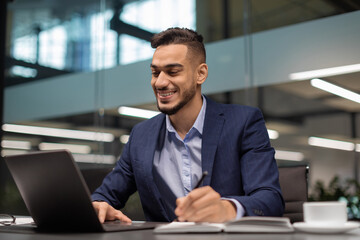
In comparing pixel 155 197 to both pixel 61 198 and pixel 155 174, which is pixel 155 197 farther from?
pixel 61 198

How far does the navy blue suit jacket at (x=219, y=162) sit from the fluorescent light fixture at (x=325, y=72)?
5.43 feet

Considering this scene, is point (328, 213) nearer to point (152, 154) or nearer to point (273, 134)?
point (152, 154)

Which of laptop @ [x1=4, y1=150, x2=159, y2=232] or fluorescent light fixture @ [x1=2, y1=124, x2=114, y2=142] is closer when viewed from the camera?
laptop @ [x1=4, y1=150, x2=159, y2=232]

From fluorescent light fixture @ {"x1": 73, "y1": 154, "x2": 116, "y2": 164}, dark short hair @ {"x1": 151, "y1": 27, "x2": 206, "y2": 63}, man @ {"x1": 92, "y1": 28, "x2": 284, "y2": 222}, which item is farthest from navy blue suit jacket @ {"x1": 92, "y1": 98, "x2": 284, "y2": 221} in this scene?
fluorescent light fixture @ {"x1": 73, "y1": 154, "x2": 116, "y2": 164}

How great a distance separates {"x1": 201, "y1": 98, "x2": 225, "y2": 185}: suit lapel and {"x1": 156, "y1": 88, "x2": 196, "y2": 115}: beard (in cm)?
9

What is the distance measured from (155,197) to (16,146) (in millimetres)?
3819

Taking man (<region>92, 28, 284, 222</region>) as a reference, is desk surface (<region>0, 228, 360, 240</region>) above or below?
below

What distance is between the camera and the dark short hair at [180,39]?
1891 millimetres

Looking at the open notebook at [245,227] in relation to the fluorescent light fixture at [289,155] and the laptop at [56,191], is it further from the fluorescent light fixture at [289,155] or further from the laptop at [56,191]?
the fluorescent light fixture at [289,155]

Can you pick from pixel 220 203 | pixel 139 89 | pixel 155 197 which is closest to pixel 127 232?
pixel 220 203

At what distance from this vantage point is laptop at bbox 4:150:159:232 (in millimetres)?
1081

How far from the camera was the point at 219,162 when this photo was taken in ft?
5.64

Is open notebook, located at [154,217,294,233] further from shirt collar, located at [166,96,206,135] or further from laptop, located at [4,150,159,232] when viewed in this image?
shirt collar, located at [166,96,206,135]

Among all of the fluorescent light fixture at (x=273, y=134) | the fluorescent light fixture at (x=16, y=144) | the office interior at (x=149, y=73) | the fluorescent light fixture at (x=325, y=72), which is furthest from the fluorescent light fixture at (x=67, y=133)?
the fluorescent light fixture at (x=325, y=72)
